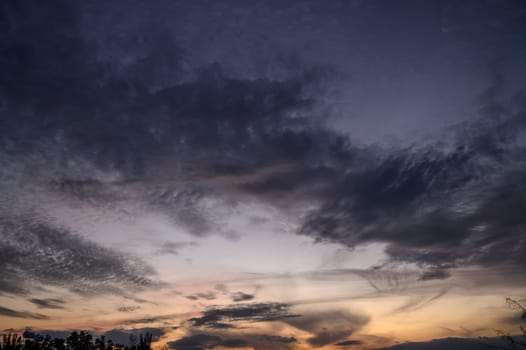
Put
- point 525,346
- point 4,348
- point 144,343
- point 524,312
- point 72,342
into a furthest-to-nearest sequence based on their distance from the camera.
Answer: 1. point 72,342
2. point 144,343
3. point 4,348
4. point 525,346
5. point 524,312

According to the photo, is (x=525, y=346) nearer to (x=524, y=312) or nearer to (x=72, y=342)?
(x=524, y=312)

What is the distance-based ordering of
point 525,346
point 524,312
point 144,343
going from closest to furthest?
point 524,312 → point 525,346 → point 144,343

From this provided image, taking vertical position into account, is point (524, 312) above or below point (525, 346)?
above

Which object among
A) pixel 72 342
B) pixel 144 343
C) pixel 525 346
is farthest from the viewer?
pixel 72 342

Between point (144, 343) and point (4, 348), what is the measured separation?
12.4m

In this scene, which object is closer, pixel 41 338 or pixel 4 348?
pixel 4 348

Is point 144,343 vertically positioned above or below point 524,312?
below

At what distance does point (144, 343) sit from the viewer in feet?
116

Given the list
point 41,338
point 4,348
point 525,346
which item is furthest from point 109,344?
point 525,346

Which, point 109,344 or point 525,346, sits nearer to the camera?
point 525,346

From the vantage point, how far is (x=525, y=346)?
70.8ft

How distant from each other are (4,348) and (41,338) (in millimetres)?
12185

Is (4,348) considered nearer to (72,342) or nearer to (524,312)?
(72,342)

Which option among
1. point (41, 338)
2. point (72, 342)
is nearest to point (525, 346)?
point (41, 338)
